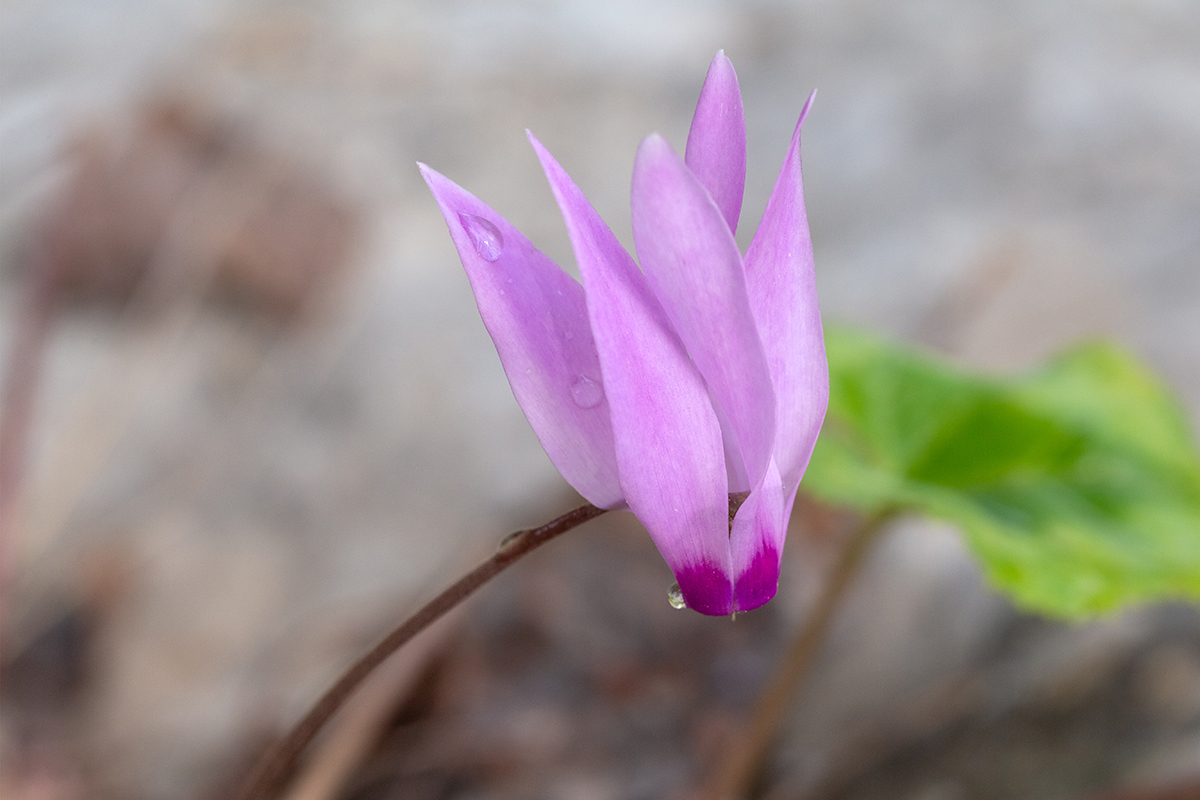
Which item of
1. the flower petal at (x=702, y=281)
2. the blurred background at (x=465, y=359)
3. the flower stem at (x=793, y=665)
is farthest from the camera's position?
the blurred background at (x=465, y=359)

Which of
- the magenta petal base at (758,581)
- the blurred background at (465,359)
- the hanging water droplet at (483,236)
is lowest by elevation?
the blurred background at (465,359)

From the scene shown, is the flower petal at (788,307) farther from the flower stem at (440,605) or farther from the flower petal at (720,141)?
the flower stem at (440,605)

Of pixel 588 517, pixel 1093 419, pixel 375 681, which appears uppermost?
pixel 588 517

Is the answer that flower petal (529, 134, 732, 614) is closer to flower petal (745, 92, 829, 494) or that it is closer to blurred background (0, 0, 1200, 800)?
flower petal (745, 92, 829, 494)

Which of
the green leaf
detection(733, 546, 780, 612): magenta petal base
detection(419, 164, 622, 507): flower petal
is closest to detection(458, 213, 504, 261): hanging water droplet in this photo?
detection(419, 164, 622, 507): flower petal

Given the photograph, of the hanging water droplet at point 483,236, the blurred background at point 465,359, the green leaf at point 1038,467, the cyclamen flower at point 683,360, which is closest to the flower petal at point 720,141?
the cyclamen flower at point 683,360

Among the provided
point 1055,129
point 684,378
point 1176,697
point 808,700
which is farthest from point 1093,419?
point 1055,129

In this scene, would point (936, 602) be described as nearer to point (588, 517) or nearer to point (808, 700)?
point (808, 700)
